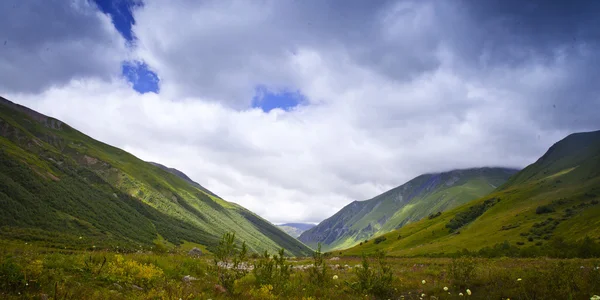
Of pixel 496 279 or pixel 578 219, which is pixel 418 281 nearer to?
pixel 496 279

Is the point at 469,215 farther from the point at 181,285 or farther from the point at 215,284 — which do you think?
the point at 181,285

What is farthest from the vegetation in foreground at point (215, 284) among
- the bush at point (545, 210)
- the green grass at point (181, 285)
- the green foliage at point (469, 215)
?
the green foliage at point (469, 215)

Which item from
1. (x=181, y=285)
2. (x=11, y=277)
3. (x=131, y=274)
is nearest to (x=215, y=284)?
(x=181, y=285)

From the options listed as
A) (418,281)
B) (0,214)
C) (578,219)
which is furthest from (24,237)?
(578,219)

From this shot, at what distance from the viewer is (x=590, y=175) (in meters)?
113

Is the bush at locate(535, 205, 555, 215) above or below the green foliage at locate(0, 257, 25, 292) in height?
above

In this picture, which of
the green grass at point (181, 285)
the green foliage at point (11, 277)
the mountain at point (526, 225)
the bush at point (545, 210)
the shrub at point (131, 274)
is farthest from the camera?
the bush at point (545, 210)

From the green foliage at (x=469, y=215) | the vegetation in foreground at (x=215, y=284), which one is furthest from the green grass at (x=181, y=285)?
the green foliage at (x=469, y=215)

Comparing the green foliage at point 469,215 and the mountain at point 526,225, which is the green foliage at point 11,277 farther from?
the green foliage at point 469,215

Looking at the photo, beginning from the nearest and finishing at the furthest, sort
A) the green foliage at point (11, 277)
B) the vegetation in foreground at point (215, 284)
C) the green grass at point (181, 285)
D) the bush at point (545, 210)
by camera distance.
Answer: the green foliage at point (11, 277) < the green grass at point (181, 285) < the vegetation in foreground at point (215, 284) < the bush at point (545, 210)

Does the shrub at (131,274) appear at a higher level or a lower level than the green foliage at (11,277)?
lower

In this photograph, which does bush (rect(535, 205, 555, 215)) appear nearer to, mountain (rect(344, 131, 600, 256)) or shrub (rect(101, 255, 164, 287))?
mountain (rect(344, 131, 600, 256))

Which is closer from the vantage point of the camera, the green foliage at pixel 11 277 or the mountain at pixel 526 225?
the green foliage at pixel 11 277

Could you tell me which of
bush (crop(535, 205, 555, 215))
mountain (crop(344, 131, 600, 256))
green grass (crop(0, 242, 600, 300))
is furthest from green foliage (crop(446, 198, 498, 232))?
green grass (crop(0, 242, 600, 300))
